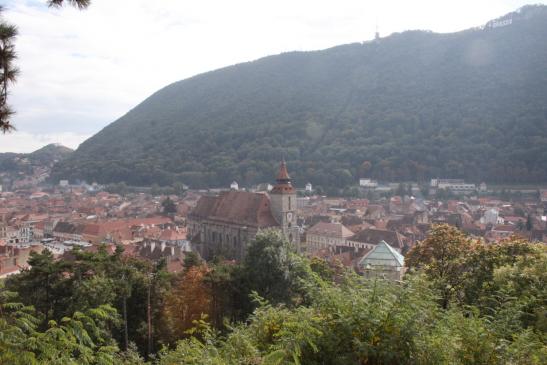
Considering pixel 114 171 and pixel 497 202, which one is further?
pixel 114 171

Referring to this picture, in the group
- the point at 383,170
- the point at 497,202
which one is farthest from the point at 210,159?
the point at 497,202

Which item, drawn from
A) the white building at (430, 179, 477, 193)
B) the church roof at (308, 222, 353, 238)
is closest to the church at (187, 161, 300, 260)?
the church roof at (308, 222, 353, 238)

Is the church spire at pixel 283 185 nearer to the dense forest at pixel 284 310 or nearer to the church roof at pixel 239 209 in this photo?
the church roof at pixel 239 209

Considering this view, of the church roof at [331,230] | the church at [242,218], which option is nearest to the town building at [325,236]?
the church roof at [331,230]

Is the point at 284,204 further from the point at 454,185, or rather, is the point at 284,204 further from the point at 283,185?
the point at 454,185

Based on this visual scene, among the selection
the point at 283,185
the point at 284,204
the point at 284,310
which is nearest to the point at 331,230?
the point at 284,204

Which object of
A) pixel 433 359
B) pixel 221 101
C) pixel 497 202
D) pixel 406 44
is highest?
pixel 406 44

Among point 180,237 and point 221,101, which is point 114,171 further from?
point 180,237
